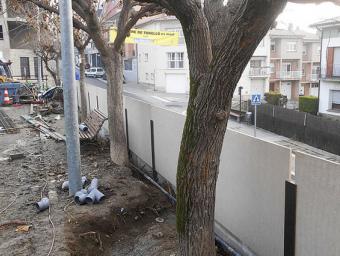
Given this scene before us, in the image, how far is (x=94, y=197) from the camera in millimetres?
6688

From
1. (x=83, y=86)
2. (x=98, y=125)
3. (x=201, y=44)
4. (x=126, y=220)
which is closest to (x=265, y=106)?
(x=83, y=86)

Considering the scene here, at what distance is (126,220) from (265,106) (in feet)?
76.1

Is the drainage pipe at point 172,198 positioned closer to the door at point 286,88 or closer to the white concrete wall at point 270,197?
the white concrete wall at point 270,197

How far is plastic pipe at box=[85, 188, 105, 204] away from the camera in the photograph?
664 cm

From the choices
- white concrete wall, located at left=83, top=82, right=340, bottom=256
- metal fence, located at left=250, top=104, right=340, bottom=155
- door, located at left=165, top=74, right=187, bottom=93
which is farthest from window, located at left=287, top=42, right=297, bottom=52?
white concrete wall, located at left=83, top=82, right=340, bottom=256

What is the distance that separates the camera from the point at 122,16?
8.31m

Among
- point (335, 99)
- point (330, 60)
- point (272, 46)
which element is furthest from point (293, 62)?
point (335, 99)

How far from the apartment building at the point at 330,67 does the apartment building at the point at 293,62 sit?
849 inches

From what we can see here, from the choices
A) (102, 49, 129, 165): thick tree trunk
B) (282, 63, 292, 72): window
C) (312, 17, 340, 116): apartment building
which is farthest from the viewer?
(282, 63, 292, 72): window

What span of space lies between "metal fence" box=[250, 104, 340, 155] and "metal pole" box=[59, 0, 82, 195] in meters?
17.4

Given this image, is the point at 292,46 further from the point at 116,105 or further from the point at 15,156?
the point at 15,156

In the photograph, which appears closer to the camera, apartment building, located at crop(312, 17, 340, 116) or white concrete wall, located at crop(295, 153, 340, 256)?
white concrete wall, located at crop(295, 153, 340, 256)

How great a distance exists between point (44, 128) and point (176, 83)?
110 ft

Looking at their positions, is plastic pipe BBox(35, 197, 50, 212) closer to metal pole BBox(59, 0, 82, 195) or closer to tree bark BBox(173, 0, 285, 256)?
metal pole BBox(59, 0, 82, 195)
